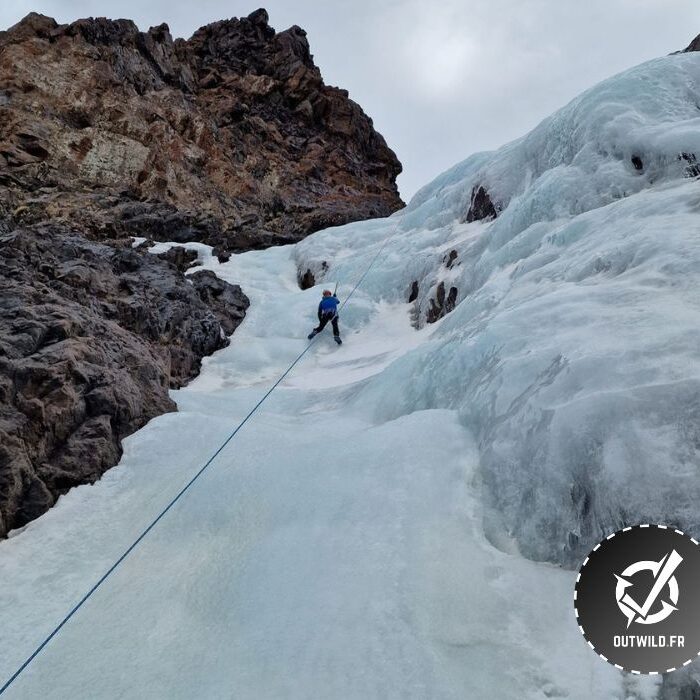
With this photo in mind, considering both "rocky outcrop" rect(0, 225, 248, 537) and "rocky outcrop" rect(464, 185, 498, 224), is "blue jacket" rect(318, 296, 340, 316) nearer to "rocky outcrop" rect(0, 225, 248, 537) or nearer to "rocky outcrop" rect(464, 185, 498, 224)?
"rocky outcrop" rect(0, 225, 248, 537)

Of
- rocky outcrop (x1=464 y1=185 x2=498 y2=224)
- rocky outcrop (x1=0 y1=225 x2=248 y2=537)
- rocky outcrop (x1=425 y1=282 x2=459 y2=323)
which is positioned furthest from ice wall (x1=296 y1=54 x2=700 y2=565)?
rocky outcrop (x1=0 y1=225 x2=248 y2=537)

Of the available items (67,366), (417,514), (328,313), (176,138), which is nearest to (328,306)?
(328,313)

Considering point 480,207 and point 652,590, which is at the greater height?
point 480,207

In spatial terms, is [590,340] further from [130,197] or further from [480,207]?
[130,197]

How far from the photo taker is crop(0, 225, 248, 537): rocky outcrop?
4.57m

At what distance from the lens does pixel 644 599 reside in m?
2.14

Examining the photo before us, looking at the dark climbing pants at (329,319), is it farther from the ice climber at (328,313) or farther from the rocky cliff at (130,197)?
the rocky cliff at (130,197)

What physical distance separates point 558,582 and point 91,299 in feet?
24.6

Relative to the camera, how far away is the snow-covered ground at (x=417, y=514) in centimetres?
266

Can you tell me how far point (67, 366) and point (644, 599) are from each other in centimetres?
520

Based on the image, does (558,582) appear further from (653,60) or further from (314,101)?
(314,101)

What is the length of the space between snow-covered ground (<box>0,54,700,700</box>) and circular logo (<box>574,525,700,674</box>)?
0.88 feet

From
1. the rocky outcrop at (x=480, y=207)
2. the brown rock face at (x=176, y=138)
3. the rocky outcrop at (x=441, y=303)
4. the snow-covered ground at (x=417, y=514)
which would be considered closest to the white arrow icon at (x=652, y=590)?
the snow-covered ground at (x=417, y=514)

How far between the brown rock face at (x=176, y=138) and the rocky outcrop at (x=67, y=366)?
10284mm
